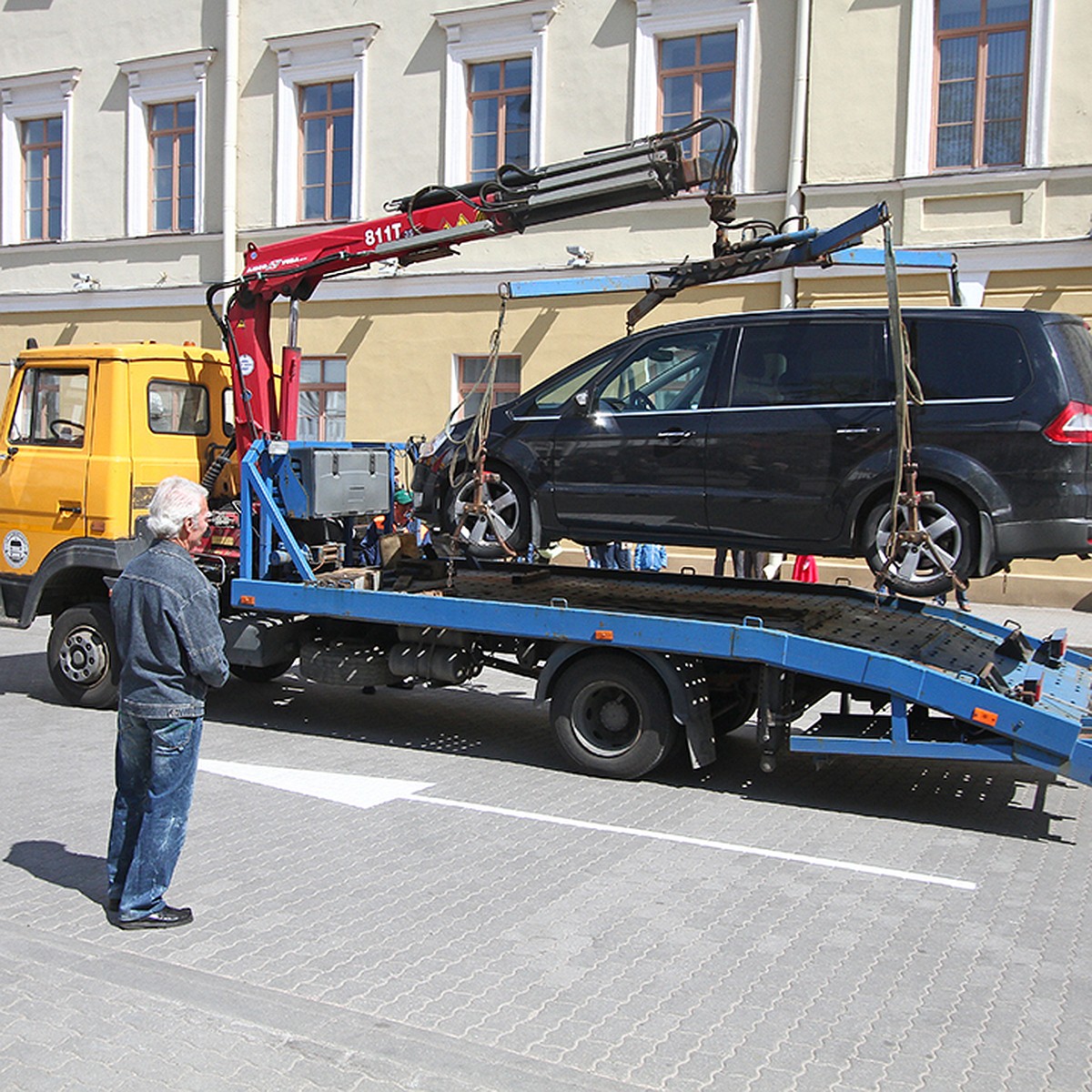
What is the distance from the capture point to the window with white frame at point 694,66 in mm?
16281

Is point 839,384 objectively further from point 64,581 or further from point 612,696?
point 64,581

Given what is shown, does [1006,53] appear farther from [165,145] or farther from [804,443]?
[165,145]

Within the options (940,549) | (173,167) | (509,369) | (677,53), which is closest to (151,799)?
(940,549)

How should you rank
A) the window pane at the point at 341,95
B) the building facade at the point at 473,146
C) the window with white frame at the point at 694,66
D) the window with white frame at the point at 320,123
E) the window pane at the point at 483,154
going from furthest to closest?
the window pane at the point at 341,95 < the window with white frame at the point at 320,123 < the window pane at the point at 483,154 < the window with white frame at the point at 694,66 < the building facade at the point at 473,146

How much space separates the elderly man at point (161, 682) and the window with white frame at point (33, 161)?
711 inches

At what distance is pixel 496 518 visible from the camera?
812cm

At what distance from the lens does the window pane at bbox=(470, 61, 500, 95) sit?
1792 cm

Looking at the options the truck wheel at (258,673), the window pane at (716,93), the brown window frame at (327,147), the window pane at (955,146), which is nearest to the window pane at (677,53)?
the window pane at (716,93)

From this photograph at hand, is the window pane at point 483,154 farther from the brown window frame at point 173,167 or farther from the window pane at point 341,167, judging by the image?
the brown window frame at point 173,167

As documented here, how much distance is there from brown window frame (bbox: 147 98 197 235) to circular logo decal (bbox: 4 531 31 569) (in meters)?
11.7

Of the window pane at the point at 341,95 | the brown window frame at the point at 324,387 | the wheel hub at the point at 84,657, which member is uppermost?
the window pane at the point at 341,95

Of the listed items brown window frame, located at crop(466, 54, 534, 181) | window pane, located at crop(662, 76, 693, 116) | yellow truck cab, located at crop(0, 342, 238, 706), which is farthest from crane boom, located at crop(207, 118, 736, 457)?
brown window frame, located at crop(466, 54, 534, 181)

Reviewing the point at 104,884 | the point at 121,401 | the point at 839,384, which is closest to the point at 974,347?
the point at 839,384

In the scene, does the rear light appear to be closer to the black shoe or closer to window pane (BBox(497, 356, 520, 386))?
the black shoe
